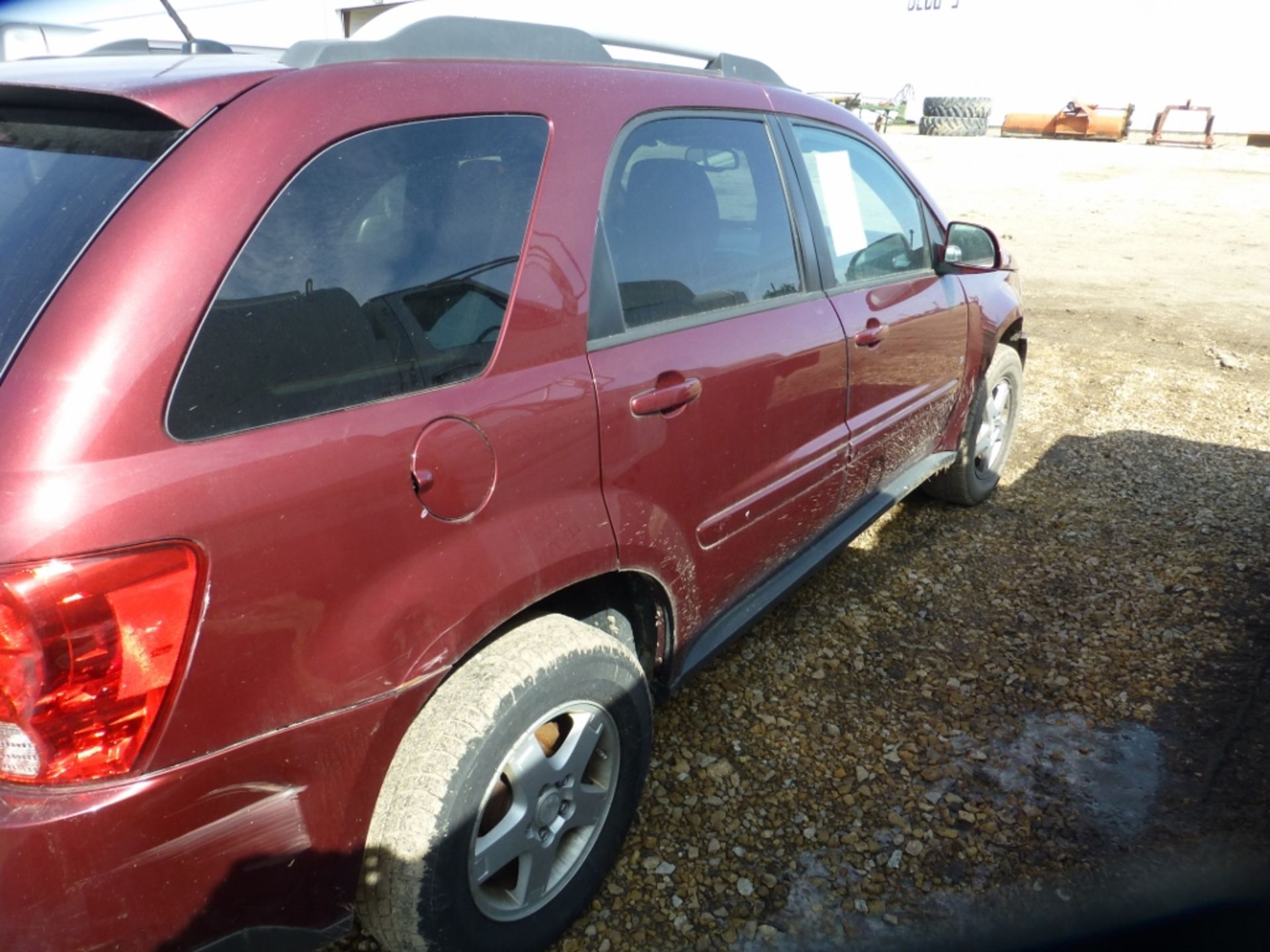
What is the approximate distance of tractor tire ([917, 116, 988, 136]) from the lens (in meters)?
25.1

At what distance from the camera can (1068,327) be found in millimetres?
8023

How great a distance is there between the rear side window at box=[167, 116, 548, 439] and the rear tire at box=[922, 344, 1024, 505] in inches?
114

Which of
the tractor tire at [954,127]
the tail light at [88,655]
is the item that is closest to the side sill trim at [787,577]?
the tail light at [88,655]

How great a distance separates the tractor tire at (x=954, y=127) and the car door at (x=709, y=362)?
25.3 meters

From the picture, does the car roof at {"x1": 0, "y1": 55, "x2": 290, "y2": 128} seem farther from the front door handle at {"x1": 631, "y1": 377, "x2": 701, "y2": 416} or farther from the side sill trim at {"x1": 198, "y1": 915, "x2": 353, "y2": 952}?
the side sill trim at {"x1": 198, "y1": 915, "x2": 353, "y2": 952}

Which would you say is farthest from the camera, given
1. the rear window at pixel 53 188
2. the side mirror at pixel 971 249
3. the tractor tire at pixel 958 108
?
the tractor tire at pixel 958 108

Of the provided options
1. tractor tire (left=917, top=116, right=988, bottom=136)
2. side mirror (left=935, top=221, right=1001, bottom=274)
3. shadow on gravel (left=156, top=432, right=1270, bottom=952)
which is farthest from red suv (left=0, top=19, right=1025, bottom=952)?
tractor tire (left=917, top=116, right=988, bottom=136)

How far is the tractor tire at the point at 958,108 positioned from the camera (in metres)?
26.0

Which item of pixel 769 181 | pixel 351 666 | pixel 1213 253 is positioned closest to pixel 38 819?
pixel 351 666

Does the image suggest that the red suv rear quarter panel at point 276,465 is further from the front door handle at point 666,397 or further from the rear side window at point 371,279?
the front door handle at point 666,397

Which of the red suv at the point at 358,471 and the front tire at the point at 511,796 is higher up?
the red suv at the point at 358,471

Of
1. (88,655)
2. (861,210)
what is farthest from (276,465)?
(861,210)

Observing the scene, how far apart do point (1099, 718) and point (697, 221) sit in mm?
2043

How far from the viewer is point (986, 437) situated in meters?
4.43
